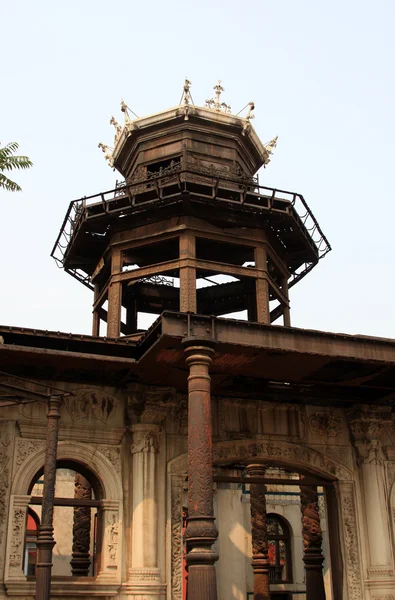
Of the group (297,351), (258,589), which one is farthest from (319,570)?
(297,351)

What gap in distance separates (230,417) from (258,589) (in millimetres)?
8574

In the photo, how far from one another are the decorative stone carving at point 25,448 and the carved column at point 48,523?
136 inches

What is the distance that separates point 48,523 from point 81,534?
1217 centimetres

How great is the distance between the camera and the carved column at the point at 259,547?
24.8 meters

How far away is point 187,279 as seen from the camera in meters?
19.6

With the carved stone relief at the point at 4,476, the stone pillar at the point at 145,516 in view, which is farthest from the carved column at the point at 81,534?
the carved stone relief at the point at 4,476

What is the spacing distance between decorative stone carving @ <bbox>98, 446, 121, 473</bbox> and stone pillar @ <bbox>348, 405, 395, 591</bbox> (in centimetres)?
697

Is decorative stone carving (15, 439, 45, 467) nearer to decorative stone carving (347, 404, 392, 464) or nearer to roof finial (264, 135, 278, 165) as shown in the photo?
decorative stone carving (347, 404, 392, 464)

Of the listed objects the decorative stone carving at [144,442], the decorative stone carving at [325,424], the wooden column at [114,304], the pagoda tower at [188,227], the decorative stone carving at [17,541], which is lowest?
the decorative stone carving at [17,541]

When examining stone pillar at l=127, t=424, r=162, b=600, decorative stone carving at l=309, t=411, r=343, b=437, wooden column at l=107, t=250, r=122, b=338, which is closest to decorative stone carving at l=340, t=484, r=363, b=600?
decorative stone carving at l=309, t=411, r=343, b=437

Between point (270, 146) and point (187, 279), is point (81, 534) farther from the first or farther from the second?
point (270, 146)

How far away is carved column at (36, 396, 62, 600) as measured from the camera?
1343 centimetres

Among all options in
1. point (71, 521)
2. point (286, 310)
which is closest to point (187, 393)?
point (286, 310)

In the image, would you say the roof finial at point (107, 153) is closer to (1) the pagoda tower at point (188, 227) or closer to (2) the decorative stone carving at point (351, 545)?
(1) the pagoda tower at point (188, 227)
